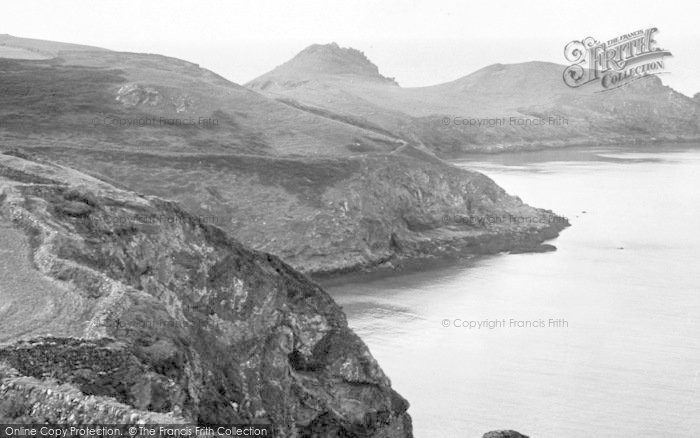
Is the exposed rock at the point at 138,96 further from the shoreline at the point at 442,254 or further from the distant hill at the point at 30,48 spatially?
the shoreline at the point at 442,254

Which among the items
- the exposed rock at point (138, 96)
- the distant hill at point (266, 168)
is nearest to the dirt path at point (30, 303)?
the distant hill at point (266, 168)

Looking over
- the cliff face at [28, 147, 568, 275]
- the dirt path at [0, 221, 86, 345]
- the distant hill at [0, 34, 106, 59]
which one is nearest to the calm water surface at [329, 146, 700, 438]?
the cliff face at [28, 147, 568, 275]

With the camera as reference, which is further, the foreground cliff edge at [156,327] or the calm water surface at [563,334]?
the calm water surface at [563,334]

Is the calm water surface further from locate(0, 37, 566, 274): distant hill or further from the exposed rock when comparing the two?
the exposed rock

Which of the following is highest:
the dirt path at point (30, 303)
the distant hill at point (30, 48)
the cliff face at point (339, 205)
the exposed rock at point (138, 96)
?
the distant hill at point (30, 48)

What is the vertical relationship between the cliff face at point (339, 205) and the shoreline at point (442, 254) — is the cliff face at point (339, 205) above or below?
above
